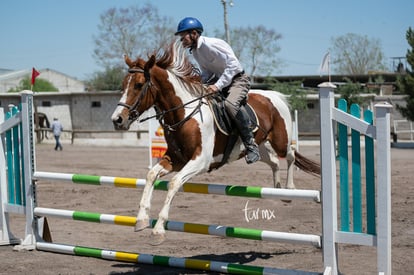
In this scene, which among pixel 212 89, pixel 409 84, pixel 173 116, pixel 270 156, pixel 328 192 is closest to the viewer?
pixel 328 192

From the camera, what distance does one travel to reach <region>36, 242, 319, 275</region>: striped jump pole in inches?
211

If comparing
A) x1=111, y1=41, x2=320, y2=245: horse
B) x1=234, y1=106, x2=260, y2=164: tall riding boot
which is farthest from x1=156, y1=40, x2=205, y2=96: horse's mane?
x1=234, y1=106, x2=260, y2=164: tall riding boot

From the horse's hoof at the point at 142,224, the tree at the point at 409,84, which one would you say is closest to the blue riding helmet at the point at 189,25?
the horse's hoof at the point at 142,224

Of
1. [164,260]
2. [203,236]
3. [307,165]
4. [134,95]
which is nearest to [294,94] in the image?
[203,236]

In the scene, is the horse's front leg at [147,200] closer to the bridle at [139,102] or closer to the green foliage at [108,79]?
the bridle at [139,102]

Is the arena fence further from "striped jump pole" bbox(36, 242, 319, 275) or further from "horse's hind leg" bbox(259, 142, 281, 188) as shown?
"horse's hind leg" bbox(259, 142, 281, 188)

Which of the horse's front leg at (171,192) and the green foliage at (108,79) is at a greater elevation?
the green foliage at (108,79)

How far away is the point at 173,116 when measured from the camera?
19.2 feet

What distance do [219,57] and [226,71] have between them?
0.53 ft

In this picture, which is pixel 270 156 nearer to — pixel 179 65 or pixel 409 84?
pixel 179 65

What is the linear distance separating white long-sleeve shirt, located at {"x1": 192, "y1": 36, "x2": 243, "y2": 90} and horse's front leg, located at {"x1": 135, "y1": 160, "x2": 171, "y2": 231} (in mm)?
1075

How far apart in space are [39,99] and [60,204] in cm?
2962

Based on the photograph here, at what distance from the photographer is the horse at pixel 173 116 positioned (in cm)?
540

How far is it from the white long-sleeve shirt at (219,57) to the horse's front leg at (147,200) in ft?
3.53
